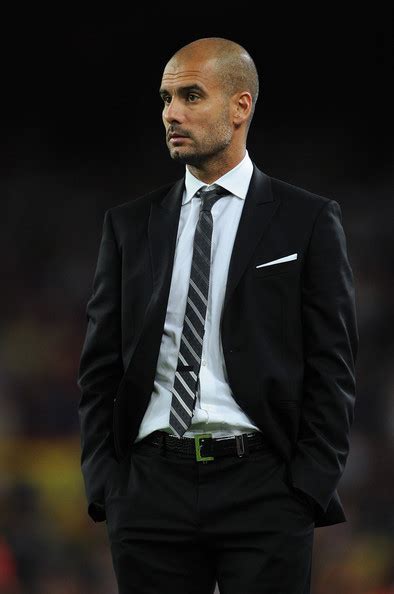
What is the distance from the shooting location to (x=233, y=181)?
2.03 metres

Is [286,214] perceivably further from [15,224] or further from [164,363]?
[15,224]

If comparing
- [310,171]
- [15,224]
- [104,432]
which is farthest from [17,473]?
[104,432]

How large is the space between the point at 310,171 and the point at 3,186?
3.46 feet

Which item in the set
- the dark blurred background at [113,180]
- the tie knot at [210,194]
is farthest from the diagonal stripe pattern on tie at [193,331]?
the dark blurred background at [113,180]

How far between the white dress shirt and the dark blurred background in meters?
1.87

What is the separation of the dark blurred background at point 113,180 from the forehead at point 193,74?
184 centimetres

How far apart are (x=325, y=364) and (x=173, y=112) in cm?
51

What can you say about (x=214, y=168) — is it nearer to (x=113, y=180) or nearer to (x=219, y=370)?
(x=219, y=370)

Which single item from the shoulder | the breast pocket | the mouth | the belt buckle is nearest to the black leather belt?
the belt buckle

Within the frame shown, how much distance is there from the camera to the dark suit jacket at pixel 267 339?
6.23 feet

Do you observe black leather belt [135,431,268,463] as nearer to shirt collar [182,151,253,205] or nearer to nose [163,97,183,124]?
shirt collar [182,151,253,205]

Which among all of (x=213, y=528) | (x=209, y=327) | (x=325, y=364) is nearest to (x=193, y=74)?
(x=209, y=327)

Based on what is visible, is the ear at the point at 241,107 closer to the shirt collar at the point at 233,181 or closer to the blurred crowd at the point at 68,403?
the shirt collar at the point at 233,181

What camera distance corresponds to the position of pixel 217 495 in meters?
1.87
